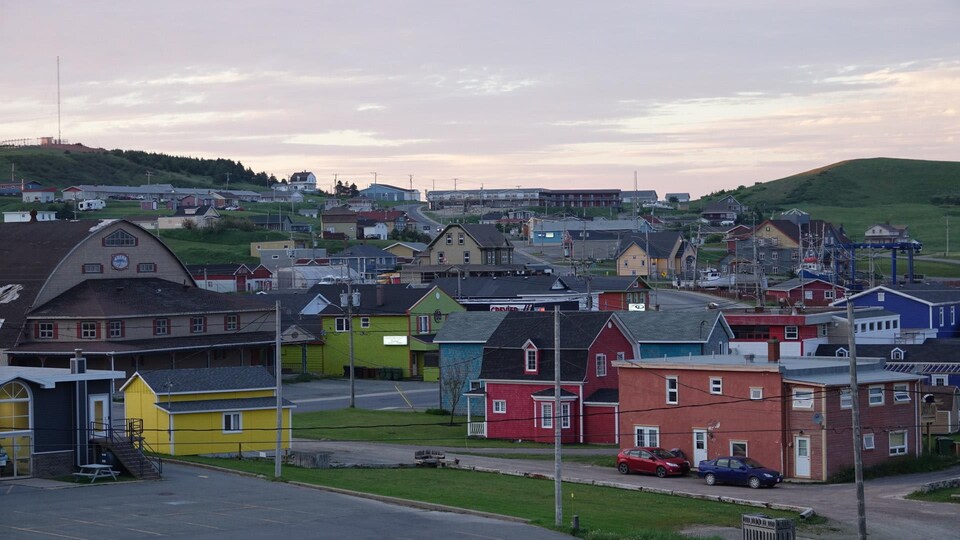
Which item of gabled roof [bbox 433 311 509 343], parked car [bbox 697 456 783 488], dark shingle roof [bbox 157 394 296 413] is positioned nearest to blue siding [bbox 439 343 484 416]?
gabled roof [bbox 433 311 509 343]

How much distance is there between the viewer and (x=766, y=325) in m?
69.9

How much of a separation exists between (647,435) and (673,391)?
7.35 ft

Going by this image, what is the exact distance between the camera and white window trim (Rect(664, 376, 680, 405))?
154ft

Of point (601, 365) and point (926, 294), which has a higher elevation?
point (926, 294)

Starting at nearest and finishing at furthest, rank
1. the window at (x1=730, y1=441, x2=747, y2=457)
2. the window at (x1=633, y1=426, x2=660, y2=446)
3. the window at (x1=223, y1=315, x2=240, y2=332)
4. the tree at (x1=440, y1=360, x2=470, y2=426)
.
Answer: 1. the window at (x1=730, y1=441, x2=747, y2=457)
2. the window at (x1=633, y1=426, x2=660, y2=446)
3. the tree at (x1=440, y1=360, x2=470, y2=426)
4. the window at (x1=223, y1=315, x2=240, y2=332)

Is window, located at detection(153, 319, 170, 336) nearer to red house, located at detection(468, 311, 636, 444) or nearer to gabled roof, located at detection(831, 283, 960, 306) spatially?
red house, located at detection(468, 311, 636, 444)

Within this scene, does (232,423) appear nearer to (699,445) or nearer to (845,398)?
(699,445)

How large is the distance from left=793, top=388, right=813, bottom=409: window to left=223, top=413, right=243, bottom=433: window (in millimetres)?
21032

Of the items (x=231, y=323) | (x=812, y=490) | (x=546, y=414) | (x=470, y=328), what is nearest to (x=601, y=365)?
(x=546, y=414)

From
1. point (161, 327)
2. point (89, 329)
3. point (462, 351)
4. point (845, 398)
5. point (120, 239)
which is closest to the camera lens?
point (845, 398)

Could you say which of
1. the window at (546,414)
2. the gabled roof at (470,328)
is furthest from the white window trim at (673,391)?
the gabled roof at (470,328)

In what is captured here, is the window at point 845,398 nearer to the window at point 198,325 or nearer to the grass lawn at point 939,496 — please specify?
the grass lawn at point 939,496

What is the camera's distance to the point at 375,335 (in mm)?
80625

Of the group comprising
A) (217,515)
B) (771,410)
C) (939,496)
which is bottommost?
(939,496)
